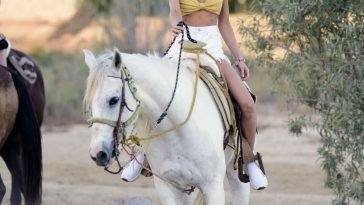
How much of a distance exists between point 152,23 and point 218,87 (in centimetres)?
1430

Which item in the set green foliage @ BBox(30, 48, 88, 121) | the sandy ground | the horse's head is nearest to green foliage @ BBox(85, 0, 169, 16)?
green foliage @ BBox(30, 48, 88, 121)

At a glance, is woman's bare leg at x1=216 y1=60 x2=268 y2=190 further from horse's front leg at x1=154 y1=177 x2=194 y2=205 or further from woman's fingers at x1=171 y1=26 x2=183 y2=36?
horse's front leg at x1=154 y1=177 x2=194 y2=205

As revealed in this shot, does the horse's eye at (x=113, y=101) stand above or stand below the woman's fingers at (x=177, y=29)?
below

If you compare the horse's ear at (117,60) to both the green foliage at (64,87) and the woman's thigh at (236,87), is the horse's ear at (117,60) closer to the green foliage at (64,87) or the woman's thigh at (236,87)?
the woman's thigh at (236,87)

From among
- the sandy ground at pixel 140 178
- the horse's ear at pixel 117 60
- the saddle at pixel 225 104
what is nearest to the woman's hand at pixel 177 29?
the saddle at pixel 225 104

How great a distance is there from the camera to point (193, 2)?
26.6 feet

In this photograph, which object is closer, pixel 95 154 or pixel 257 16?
pixel 95 154

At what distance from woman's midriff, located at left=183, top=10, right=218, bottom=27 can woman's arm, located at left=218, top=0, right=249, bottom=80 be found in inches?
9.1

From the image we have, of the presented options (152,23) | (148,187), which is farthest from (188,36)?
(152,23)

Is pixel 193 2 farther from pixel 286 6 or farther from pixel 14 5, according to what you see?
pixel 14 5

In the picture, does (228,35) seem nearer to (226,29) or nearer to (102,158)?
(226,29)

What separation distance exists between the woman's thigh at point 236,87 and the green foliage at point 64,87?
472 inches

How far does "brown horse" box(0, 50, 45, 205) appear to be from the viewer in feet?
31.9

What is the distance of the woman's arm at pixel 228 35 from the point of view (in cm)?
845
